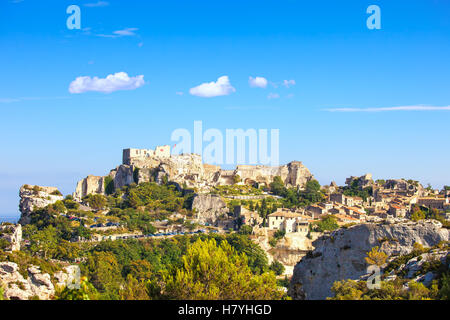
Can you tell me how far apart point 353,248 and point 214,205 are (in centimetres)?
4133

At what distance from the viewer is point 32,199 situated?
66.2 metres

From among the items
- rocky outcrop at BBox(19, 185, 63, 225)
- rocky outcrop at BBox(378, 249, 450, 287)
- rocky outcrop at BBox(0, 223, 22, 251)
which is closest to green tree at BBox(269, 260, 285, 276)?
rocky outcrop at BBox(0, 223, 22, 251)

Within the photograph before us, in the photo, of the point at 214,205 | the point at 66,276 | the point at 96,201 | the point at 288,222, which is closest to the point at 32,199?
the point at 96,201

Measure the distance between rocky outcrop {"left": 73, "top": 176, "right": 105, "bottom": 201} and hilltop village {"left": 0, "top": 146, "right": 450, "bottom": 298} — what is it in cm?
15

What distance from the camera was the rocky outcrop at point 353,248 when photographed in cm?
3014

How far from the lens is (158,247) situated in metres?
57.7

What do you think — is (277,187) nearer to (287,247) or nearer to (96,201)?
(287,247)

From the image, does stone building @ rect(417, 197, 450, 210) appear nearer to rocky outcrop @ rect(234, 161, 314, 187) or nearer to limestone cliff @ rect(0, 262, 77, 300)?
rocky outcrop @ rect(234, 161, 314, 187)

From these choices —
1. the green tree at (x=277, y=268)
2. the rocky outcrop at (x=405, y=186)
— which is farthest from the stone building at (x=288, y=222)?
the rocky outcrop at (x=405, y=186)

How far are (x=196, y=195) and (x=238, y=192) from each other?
11.1 metres

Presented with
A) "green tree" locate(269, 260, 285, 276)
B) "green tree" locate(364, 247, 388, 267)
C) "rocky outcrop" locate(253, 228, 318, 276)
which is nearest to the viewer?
"green tree" locate(364, 247, 388, 267)

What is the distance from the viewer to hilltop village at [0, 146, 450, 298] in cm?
6203

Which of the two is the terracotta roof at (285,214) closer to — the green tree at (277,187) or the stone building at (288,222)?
the stone building at (288,222)

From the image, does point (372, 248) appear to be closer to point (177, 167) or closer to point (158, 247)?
point (158, 247)
